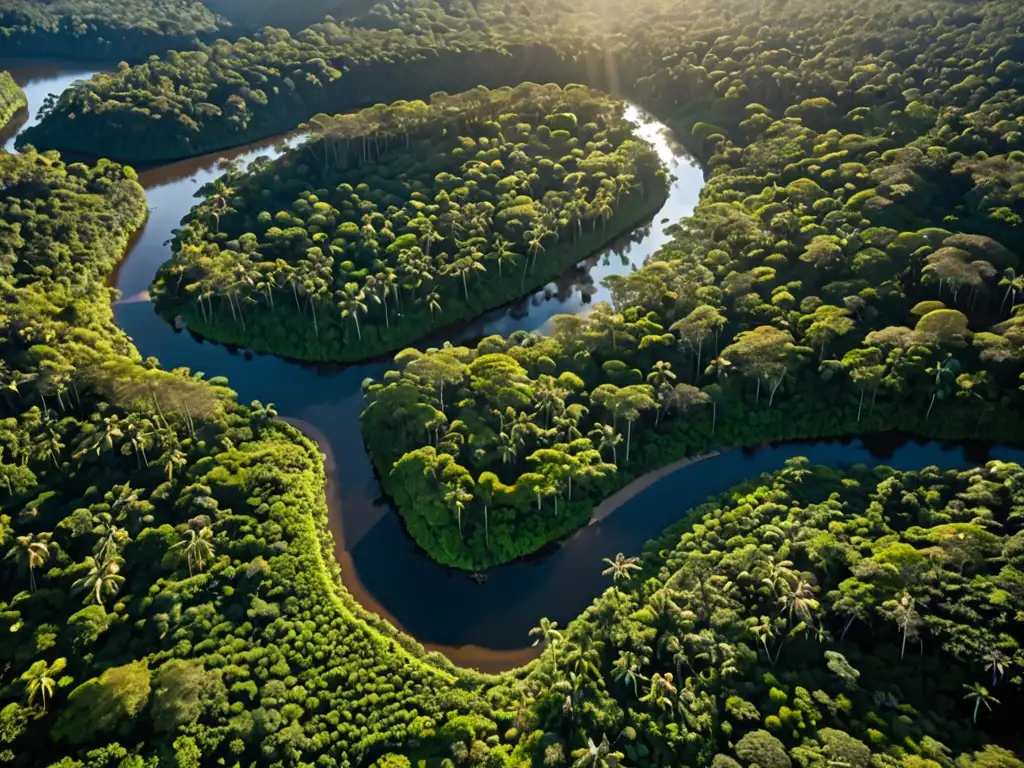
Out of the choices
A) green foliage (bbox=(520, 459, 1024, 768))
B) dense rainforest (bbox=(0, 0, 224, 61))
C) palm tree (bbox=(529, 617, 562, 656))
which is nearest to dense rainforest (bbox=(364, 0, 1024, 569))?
palm tree (bbox=(529, 617, 562, 656))

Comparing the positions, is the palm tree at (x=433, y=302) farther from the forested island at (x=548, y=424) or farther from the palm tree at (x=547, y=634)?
the palm tree at (x=547, y=634)

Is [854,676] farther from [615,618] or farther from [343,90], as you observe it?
[343,90]

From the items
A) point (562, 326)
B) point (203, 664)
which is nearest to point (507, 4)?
point (562, 326)

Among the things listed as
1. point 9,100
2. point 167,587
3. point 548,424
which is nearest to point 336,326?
point 548,424

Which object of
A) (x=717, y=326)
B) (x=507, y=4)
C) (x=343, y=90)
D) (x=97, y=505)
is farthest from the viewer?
(x=507, y=4)

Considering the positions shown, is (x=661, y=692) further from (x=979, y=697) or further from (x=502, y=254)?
(x=502, y=254)

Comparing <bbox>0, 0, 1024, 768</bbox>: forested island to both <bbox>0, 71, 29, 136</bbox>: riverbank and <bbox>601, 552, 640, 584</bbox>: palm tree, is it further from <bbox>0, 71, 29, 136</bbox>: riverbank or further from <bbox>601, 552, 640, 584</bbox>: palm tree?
<bbox>0, 71, 29, 136</bbox>: riverbank
